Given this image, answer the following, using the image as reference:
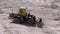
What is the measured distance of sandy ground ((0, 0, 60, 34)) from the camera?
1108cm

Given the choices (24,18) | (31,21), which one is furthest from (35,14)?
(31,21)

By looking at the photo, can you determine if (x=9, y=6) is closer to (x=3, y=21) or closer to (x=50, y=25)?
Result: (x=3, y=21)

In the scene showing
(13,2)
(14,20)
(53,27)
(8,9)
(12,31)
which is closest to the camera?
(12,31)

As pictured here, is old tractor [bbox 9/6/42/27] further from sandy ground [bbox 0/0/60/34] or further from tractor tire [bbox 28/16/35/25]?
sandy ground [bbox 0/0/60/34]

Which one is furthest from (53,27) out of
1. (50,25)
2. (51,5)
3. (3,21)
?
(51,5)

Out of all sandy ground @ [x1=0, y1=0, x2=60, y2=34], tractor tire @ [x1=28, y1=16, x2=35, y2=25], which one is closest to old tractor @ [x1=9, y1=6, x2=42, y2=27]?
tractor tire @ [x1=28, y1=16, x2=35, y2=25]

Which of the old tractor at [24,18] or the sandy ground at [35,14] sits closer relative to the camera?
the sandy ground at [35,14]

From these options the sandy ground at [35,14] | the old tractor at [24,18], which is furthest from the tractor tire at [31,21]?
the sandy ground at [35,14]

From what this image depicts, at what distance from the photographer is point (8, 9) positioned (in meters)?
15.6

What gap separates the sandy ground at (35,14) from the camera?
11.1m

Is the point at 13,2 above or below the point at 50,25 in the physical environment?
above

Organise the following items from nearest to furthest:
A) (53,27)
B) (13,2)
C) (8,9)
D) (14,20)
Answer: (53,27), (14,20), (8,9), (13,2)

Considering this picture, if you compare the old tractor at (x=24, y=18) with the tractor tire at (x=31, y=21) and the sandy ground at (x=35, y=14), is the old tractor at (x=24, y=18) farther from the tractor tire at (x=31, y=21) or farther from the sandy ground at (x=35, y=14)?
the sandy ground at (x=35, y=14)

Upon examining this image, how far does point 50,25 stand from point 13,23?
8.54 ft
